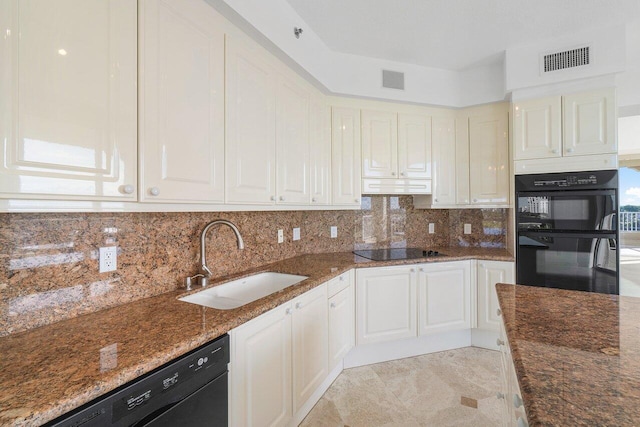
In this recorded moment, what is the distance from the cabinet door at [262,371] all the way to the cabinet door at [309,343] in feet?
0.24

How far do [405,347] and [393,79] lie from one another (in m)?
2.55

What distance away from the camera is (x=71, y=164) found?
2.92 feet

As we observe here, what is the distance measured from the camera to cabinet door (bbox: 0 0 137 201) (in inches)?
30.9

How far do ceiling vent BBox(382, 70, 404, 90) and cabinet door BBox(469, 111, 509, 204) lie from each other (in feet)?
2.80

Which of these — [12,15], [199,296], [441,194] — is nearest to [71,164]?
[12,15]

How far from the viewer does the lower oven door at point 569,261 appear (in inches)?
90.0

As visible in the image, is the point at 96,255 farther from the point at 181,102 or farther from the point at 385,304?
the point at 385,304

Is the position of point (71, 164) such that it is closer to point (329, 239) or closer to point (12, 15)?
point (12, 15)

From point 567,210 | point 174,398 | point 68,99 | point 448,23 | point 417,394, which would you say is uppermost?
point 448,23

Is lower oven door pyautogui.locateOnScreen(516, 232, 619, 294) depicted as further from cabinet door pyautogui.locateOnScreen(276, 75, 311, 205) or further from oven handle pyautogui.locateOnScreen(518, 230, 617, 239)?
cabinet door pyautogui.locateOnScreen(276, 75, 311, 205)

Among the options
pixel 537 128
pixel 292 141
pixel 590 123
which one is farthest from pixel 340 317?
pixel 590 123

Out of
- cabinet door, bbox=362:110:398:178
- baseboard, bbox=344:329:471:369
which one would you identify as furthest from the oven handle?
cabinet door, bbox=362:110:398:178

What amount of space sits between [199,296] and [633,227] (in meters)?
10.2

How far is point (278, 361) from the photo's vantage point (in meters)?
1.42
